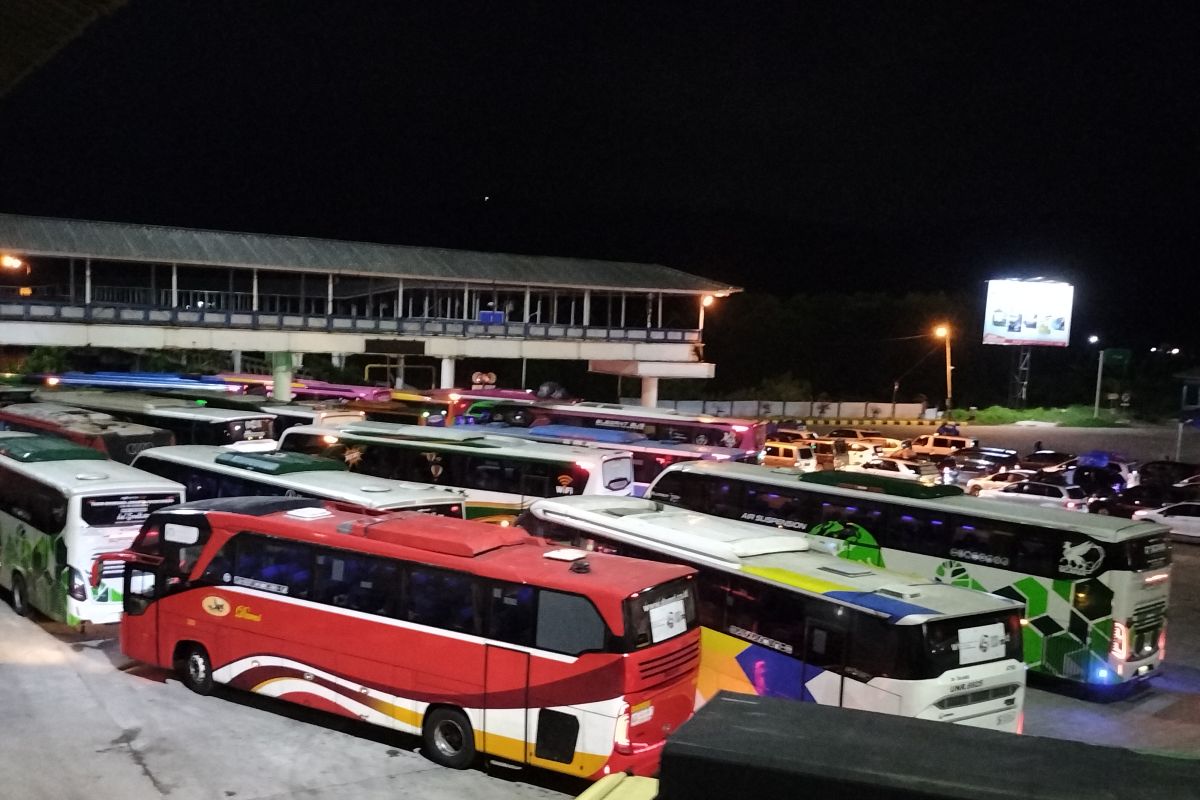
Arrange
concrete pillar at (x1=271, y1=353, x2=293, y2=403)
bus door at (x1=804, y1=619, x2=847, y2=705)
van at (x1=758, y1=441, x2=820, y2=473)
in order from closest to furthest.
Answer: bus door at (x1=804, y1=619, x2=847, y2=705), van at (x1=758, y1=441, x2=820, y2=473), concrete pillar at (x1=271, y1=353, x2=293, y2=403)

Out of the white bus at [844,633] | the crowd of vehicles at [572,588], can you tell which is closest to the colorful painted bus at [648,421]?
the crowd of vehicles at [572,588]

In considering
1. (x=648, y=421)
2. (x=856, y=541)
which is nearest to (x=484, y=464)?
(x=856, y=541)

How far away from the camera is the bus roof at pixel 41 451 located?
1385 centimetres

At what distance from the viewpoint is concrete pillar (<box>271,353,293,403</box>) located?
3350cm

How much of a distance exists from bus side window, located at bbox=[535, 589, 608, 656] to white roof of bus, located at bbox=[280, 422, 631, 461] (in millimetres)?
8156

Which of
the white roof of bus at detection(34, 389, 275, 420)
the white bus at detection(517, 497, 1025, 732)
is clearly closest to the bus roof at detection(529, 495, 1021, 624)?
the white bus at detection(517, 497, 1025, 732)

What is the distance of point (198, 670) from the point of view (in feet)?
33.6

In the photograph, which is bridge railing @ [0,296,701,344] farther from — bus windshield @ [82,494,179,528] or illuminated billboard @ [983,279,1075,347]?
bus windshield @ [82,494,179,528]

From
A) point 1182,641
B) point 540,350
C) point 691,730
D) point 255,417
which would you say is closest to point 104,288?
point 540,350

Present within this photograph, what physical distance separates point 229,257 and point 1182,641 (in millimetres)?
32201

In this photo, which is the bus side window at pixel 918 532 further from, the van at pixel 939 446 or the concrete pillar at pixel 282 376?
the concrete pillar at pixel 282 376

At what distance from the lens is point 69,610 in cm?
1180

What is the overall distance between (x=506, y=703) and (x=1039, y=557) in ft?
23.4

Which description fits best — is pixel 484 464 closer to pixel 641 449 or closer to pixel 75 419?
pixel 641 449
